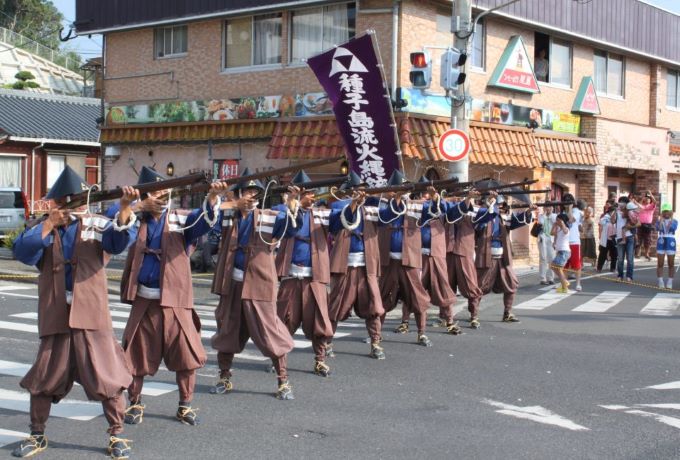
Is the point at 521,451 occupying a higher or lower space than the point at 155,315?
lower

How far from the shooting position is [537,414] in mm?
7285

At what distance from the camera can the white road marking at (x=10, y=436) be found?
20.7 feet

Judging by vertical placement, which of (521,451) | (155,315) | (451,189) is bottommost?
(521,451)

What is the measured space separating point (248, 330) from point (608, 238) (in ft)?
49.2

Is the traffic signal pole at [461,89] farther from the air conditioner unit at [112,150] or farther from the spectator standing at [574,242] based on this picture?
the air conditioner unit at [112,150]

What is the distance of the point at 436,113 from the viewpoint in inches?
715

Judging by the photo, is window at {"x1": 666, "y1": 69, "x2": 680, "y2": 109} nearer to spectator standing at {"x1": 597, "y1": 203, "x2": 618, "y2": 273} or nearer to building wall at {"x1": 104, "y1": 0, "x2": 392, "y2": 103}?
spectator standing at {"x1": 597, "y1": 203, "x2": 618, "y2": 273}

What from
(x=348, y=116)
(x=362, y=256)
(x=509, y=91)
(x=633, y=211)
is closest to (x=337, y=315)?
(x=362, y=256)

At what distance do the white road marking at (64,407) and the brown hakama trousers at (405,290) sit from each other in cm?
406

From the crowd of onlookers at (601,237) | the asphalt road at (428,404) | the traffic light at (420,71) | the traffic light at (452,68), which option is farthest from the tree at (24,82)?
the asphalt road at (428,404)

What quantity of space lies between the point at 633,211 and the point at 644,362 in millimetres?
9209

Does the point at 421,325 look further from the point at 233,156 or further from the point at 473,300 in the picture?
the point at 233,156

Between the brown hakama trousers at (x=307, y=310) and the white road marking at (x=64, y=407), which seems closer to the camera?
the white road marking at (x=64, y=407)

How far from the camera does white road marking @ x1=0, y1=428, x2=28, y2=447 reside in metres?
6.30
